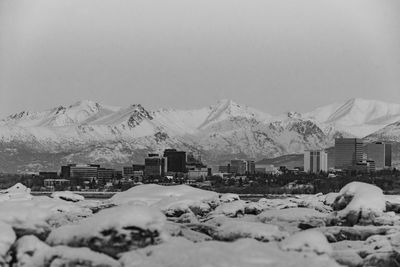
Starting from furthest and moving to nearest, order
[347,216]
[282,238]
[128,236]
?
[347,216], [282,238], [128,236]

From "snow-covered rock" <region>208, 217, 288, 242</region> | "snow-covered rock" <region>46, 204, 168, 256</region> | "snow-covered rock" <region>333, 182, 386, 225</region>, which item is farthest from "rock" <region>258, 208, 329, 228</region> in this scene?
"snow-covered rock" <region>46, 204, 168, 256</region>

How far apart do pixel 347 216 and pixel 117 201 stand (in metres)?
15.2

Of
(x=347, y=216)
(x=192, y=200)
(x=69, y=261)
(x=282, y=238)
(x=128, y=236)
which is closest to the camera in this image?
(x=69, y=261)

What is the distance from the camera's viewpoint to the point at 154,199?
53.1 meters

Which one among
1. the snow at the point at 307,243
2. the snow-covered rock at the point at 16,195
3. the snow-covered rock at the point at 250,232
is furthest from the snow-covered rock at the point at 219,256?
the snow-covered rock at the point at 16,195

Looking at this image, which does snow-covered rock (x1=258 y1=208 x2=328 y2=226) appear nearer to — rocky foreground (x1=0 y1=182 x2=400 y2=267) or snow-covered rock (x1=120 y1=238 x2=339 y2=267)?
rocky foreground (x1=0 y1=182 x2=400 y2=267)

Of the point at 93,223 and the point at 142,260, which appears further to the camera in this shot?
the point at 93,223

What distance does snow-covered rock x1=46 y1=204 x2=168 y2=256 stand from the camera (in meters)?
29.2

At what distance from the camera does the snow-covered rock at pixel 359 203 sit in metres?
46.2

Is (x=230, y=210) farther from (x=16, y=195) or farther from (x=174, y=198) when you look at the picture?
(x=16, y=195)

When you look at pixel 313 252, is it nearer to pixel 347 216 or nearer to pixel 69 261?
pixel 69 261

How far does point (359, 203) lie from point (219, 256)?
73.9ft

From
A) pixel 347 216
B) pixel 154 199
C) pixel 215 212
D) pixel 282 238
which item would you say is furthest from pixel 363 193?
pixel 282 238

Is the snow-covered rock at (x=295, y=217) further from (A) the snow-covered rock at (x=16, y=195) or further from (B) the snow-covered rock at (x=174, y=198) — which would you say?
(A) the snow-covered rock at (x=16, y=195)
